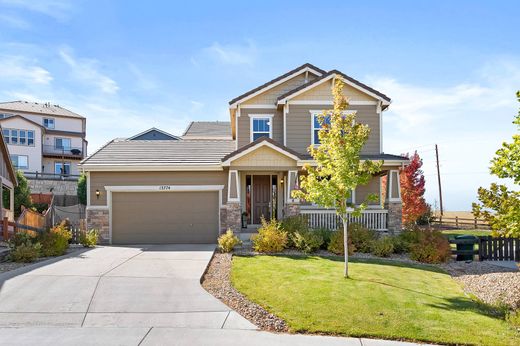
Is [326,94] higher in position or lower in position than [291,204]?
higher

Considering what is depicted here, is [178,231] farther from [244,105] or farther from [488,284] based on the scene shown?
Answer: [488,284]

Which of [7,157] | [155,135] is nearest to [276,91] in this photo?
[7,157]

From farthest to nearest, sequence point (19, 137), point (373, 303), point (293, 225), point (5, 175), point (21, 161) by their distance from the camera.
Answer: point (21, 161) → point (19, 137) → point (5, 175) → point (293, 225) → point (373, 303)

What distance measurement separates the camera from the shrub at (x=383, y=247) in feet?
47.4

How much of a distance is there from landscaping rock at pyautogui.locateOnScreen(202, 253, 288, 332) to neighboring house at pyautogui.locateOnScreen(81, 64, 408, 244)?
5.24m

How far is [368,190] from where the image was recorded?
19078 millimetres

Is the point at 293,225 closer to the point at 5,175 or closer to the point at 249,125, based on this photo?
the point at 249,125

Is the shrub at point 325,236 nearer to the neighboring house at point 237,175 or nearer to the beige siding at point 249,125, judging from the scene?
the neighboring house at point 237,175

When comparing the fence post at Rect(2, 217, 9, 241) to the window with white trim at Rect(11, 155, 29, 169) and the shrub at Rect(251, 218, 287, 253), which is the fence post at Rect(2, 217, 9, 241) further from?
the window with white trim at Rect(11, 155, 29, 169)

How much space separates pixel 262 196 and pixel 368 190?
526 cm

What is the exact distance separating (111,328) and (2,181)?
54.9ft

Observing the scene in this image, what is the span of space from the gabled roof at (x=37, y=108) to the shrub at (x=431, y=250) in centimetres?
5069

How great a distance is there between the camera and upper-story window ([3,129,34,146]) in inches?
1769

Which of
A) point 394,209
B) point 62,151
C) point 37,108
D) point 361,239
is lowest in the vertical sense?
point 361,239
